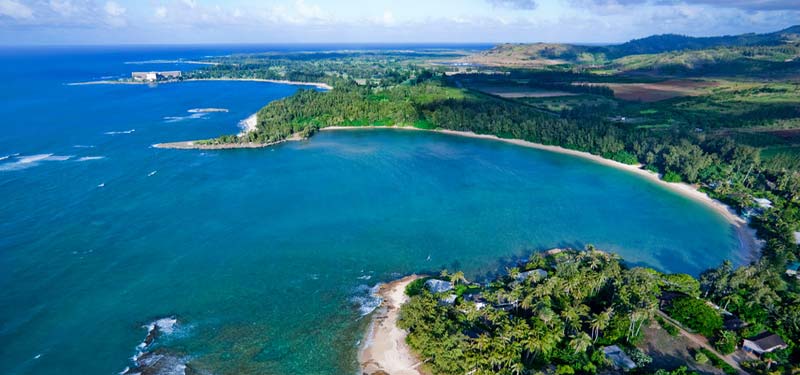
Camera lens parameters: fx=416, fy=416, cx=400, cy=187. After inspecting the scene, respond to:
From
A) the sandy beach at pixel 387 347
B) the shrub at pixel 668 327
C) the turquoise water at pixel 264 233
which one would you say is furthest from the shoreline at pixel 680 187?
the sandy beach at pixel 387 347

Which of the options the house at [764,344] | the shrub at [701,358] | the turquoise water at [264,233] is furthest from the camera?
the turquoise water at [264,233]

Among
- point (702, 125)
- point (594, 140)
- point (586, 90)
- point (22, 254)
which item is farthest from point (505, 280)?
point (586, 90)

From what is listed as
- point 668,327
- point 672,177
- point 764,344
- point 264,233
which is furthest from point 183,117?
point 764,344

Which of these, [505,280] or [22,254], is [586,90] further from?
[22,254]

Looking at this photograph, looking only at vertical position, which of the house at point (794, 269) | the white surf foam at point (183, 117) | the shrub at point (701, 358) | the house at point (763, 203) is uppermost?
the white surf foam at point (183, 117)

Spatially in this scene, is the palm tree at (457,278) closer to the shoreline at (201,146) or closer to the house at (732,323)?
the house at (732,323)

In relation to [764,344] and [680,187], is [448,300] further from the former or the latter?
[680,187]

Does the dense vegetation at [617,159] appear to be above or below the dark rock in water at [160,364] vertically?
above
